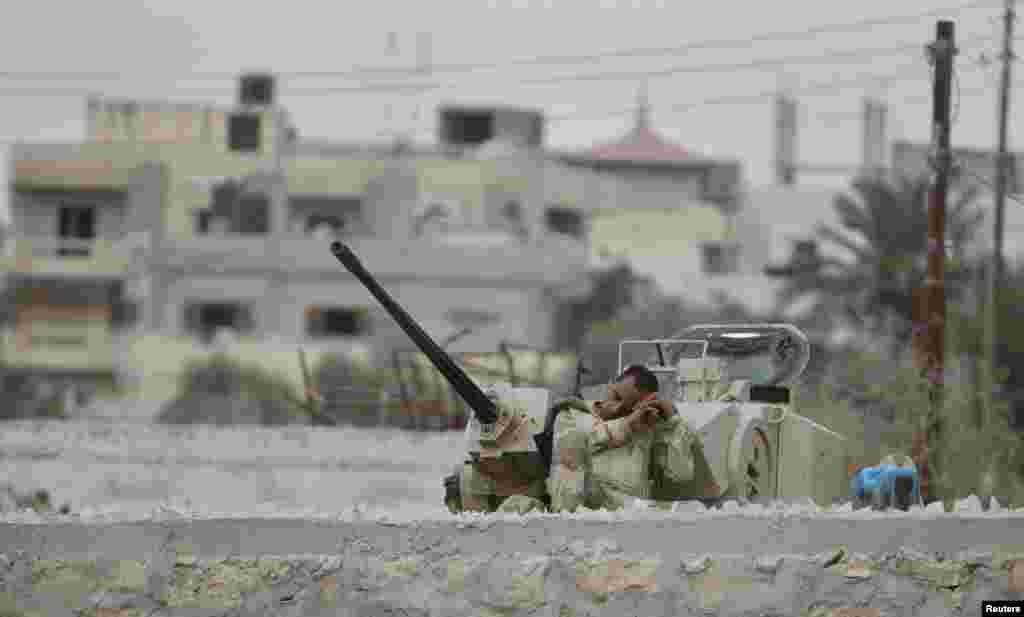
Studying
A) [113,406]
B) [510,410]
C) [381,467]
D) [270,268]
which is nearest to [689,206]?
[270,268]

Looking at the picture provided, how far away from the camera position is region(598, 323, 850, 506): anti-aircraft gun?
49.6 ft

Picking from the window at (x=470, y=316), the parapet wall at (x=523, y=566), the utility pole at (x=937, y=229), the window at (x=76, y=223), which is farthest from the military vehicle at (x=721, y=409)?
the window at (x=76, y=223)

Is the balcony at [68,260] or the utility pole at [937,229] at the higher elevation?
the utility pole at [937,229]

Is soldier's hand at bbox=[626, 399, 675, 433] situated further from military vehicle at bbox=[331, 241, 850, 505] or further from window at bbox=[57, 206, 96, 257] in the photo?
window at bbox=[57, 206, 96, 257]

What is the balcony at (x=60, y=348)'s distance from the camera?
2950 inches

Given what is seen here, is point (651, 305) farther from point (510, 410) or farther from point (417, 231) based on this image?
point (510, 410)

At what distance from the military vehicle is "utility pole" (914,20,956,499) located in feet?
32.5

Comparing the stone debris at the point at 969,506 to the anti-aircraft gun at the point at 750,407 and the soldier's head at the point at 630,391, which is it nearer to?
the soldier's head at the point at 630,391

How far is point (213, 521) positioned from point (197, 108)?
69.0 metres

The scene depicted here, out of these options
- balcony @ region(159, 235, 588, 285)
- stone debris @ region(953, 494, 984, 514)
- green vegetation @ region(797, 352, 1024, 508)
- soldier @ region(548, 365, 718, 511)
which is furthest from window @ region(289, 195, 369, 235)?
stone debris @ region(953, 494, 984, 514)

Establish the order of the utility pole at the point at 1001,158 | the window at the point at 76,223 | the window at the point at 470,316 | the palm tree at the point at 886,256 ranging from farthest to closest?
1. the window at the point at 76,223
2. the window at the point at 470,316
3. the palm tree at the point at 886,256
4. the utility pole at the point at 1001,158

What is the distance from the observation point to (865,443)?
28797 millimetres

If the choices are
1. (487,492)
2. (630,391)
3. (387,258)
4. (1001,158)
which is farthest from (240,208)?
(630,391)

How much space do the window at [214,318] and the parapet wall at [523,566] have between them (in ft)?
206
